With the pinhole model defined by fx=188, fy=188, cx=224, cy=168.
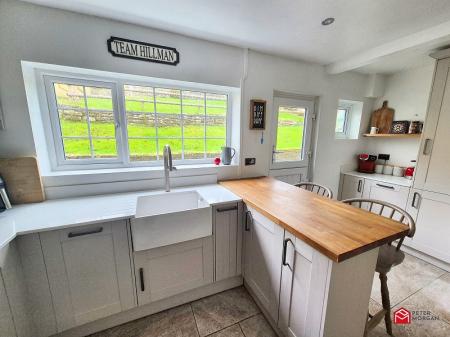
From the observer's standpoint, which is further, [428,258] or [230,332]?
[428,258]

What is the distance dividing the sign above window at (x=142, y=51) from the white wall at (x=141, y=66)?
4 centimetres

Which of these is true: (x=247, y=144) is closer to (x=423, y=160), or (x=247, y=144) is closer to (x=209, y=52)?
(x=209, y=52)

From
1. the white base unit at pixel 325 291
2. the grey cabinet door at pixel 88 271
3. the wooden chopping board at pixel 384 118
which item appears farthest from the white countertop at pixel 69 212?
the wooden chopping board at pixel 384 118

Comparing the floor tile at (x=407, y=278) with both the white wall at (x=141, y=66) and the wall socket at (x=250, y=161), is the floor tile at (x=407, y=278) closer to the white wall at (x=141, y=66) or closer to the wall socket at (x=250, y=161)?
the white wall at (x=141, y=66)

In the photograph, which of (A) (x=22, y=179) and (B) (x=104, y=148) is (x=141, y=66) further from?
(A) (x=22, y=179)

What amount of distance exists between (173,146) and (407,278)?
104 inches

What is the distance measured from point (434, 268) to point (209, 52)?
3144 millimetres

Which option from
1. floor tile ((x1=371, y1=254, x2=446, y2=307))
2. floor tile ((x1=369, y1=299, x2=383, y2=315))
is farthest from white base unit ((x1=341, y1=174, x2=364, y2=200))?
floor tile ((x1=369, y1=299, x2=383, y2=315))

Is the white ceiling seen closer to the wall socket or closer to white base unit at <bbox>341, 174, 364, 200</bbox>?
the wall socket

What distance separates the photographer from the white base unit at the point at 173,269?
1312mm

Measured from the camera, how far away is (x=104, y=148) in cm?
174

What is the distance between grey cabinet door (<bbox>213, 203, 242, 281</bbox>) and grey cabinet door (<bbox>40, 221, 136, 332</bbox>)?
2.09ft

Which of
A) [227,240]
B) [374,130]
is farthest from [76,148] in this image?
[374,130]

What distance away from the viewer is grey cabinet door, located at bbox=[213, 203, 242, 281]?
149 cm
